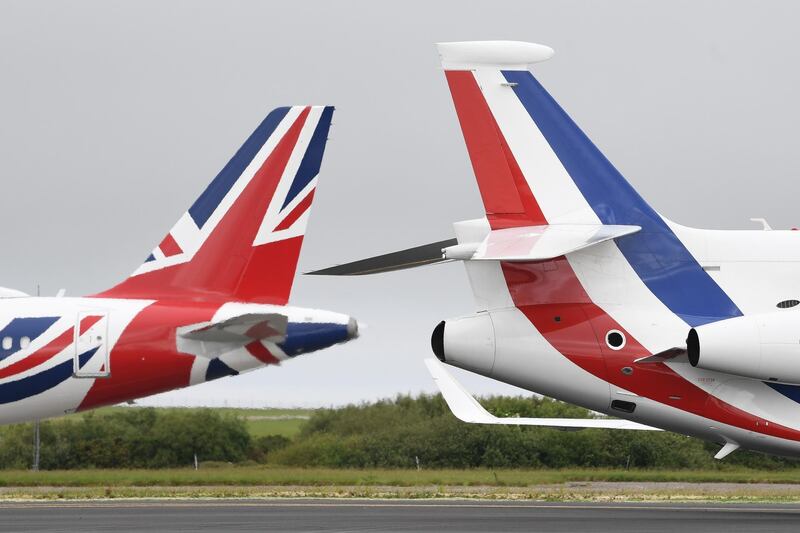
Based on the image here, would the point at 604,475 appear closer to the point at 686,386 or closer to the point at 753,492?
the point at 753,492

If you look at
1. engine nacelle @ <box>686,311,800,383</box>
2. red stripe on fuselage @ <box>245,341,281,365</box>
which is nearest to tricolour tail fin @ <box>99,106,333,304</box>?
red stripe on fuselage @ <box>245,341,281,365</box>

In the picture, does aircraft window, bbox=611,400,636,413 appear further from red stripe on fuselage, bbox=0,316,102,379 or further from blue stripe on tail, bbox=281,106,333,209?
red stripe on fuselage, bbox=0,316,102,379

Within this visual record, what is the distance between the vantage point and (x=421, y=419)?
4447 cm

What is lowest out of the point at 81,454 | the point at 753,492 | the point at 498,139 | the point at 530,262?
the point at 753,492

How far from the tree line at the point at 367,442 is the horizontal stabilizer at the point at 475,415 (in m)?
9.29

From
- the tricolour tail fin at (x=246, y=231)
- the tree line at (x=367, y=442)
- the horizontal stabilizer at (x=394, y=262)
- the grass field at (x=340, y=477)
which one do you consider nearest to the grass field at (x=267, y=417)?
the tree line at (x=367, y=442)

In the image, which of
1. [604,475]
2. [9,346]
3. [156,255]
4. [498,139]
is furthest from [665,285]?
[604,475]

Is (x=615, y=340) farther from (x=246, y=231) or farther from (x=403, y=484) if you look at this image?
(x=403, y=484)

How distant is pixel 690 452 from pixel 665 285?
1852 centimetres

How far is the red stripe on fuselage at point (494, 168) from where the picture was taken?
2725cm

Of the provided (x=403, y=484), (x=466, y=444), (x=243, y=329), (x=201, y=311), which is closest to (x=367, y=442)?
(x=466, y=444)

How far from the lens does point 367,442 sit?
43094mm

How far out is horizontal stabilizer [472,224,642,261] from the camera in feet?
83.4

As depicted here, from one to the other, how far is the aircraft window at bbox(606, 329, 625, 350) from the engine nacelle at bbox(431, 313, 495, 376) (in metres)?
2.15
